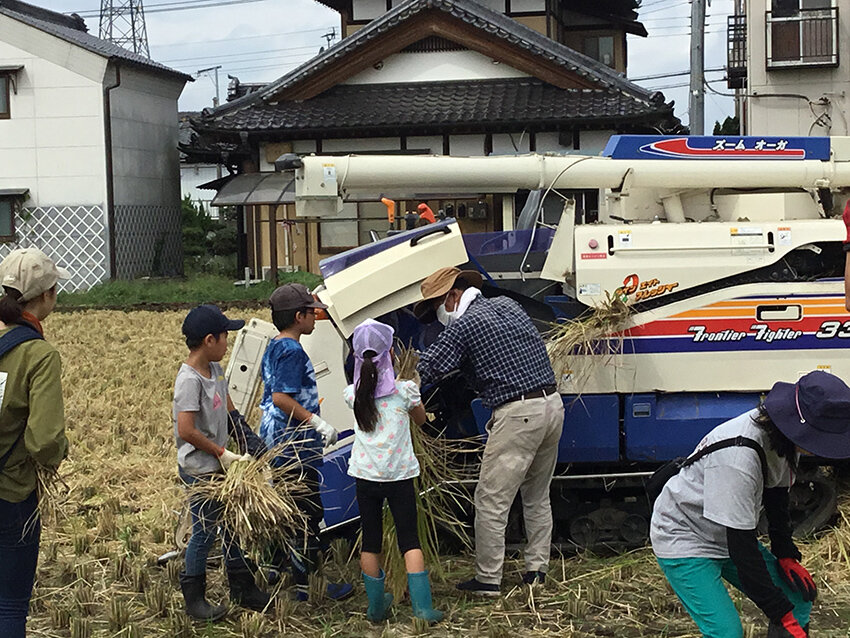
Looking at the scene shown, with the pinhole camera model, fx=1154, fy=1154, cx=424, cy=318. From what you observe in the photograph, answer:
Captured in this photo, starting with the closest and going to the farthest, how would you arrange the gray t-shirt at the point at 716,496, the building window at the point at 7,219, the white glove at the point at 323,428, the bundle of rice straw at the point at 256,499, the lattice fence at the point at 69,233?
1. the gray t-shirt at the point at 716,496
2. the bundle of rice straw at the point at 256,499
3. the white glove at the point at 323,428
4. the lattice fence at the point at 69,233
5. the building window at the point at 7,219

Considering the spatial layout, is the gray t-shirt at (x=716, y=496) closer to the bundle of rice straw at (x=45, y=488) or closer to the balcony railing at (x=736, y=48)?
the bundle of rice straw at (x=45, y=488)

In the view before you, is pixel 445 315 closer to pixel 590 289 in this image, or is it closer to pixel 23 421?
pixel 590 289

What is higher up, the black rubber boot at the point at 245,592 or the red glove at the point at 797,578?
the red glove at the point at 797,578

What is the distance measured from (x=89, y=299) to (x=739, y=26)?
1716 cm

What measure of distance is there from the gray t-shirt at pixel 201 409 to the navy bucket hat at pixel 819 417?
2815mm

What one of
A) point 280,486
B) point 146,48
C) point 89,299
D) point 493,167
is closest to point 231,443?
point 280,486

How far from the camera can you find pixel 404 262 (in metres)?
6.81

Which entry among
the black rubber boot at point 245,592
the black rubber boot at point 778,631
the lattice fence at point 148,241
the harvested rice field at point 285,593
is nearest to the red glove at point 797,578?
the black rubber boot at point 778,631

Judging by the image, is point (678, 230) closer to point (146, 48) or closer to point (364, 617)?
point (364, 617)

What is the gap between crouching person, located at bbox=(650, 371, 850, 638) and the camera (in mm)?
3895

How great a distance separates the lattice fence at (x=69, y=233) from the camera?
93.6 ft

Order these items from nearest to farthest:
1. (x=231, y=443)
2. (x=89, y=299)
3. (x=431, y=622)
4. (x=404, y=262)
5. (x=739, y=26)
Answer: (x=431, y=622), (x=231, y=443), (x=404, y=262), (x=89, y=299), (x=739, y=26)

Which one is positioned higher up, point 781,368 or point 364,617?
point 781,368

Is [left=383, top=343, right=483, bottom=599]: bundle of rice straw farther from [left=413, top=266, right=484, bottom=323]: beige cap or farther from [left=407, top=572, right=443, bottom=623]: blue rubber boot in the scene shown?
[left=407, top=572, right=443, bottom=623]: blue rubber boot
